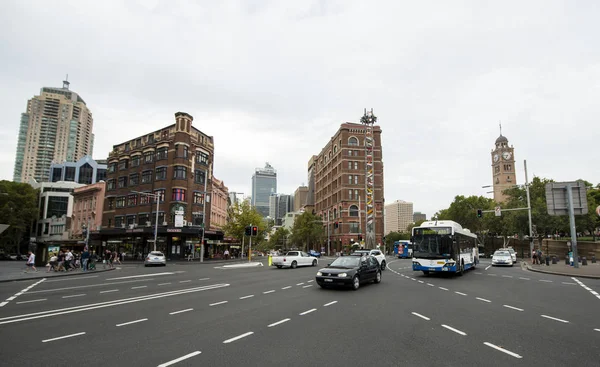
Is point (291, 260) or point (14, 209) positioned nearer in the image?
point (291, 260)

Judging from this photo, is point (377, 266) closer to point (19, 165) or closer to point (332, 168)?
point (332, 168)

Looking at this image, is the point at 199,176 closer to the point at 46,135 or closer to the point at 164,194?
the point at 164,194

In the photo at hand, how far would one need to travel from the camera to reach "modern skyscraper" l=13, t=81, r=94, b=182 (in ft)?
542

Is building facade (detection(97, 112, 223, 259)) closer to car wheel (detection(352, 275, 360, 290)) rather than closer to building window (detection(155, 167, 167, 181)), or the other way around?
building window (detection(155, 167, 167, 181))

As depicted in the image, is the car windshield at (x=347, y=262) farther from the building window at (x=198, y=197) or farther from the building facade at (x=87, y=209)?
the building facade at (x=87, y=209)

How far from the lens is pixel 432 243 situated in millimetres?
20203

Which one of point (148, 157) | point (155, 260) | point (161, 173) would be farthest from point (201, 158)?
point (155, 260)

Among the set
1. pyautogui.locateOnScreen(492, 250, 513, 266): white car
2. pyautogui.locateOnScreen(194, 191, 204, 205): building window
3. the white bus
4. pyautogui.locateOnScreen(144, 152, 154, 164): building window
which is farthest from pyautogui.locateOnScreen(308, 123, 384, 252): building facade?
the white bus

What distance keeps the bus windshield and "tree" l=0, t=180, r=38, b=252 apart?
209ft

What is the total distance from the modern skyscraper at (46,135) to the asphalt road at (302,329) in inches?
7459

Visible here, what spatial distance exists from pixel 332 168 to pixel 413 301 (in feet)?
262

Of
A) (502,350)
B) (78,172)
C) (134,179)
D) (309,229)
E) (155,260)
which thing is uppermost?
(78,172)

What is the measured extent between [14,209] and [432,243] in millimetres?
68423

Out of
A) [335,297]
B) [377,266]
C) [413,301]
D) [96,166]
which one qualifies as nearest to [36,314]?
[335,297]
